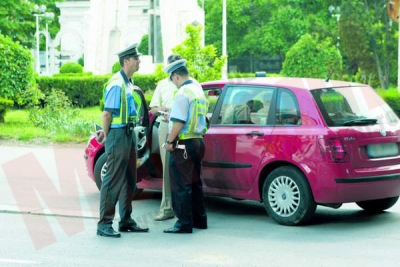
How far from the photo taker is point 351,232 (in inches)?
394

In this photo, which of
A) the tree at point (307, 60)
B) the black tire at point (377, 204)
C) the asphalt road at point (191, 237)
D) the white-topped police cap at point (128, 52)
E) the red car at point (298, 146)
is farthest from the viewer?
the tree at point (307, 60)

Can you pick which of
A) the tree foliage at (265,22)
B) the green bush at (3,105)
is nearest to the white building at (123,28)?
the tree foliage at (265,22)

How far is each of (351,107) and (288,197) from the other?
1.20m

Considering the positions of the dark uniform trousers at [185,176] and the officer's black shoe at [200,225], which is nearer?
the dark uniform trousers at [185,176]

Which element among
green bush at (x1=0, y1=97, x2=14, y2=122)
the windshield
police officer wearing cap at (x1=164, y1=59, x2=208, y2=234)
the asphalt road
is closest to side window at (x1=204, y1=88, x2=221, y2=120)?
police officer wearing cap at (x1=164, y1=59, x2=208, y2=234)

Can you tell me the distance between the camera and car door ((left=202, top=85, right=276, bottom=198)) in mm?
10492

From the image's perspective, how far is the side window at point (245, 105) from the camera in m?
10.6

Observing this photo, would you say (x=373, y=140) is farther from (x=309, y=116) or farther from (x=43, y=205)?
(x=43, y=205)

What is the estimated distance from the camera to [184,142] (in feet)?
32.9

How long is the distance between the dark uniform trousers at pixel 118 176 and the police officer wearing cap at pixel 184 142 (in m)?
0.41

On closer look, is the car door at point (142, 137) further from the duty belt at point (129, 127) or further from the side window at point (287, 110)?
the side window at point (287, 110)

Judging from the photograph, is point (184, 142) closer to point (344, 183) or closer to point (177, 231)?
point (177, 231)

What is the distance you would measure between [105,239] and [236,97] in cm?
235

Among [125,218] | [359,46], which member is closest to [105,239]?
[125,218]
